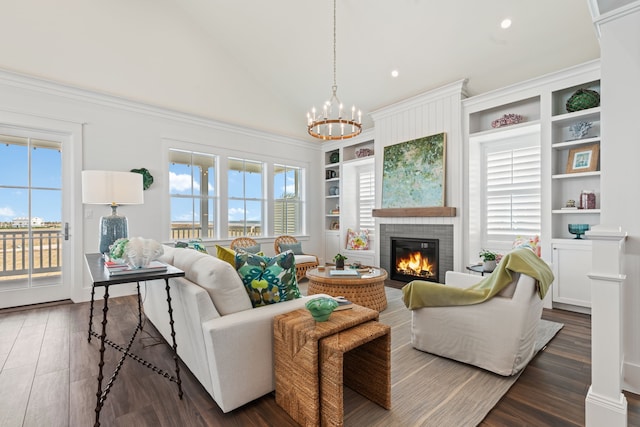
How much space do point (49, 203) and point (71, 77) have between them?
1668 millimetres

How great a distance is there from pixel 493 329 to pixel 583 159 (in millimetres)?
2690

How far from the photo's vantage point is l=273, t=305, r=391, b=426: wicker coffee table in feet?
5.07

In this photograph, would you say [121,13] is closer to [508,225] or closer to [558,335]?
[508,225]

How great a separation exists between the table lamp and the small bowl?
183 inches

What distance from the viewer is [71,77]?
3.95 m

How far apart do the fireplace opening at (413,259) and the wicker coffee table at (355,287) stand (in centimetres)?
159

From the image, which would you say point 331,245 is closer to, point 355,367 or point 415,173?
point 415,173

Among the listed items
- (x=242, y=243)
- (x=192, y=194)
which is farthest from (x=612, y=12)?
(x=192, y=194)

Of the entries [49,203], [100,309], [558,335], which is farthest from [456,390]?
[49,203]

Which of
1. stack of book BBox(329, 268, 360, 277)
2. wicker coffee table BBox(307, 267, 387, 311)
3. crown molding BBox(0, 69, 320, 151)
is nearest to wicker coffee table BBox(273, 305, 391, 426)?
wicker coffee table BBox(307, 267, 387, 311)

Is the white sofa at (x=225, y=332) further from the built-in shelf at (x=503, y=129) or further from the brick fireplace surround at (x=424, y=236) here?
the built-in shelf at (x=503, y=129)

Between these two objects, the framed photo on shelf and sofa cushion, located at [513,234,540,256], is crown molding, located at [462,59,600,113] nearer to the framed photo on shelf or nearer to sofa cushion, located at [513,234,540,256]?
Answer: the framed photo on shelf

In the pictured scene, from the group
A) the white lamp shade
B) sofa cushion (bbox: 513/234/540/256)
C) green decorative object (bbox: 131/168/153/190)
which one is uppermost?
green decorative object (bbox: 131/168/153/190)

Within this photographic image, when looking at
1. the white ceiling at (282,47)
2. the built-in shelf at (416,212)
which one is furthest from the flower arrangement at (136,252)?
the built-in shelf at (416,212)
